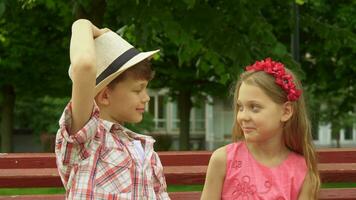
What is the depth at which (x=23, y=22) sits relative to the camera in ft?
48.3

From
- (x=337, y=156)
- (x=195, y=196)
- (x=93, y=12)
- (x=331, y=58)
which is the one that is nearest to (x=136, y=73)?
(x=195, y=196)

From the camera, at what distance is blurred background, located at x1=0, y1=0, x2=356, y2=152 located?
272 inches

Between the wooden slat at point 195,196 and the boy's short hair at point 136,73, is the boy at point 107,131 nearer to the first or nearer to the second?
the boy's short hair at point 136,73

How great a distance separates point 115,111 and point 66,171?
272mm

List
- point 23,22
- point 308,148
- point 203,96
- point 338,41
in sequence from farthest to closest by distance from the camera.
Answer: point 203,96 → point 23,22 → point 338,41 → point 308,148

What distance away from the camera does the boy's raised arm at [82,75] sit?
2.35m

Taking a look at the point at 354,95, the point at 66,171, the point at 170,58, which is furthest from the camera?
the point at 170,58

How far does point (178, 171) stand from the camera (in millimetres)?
3408

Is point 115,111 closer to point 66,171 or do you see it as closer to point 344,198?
point 66,171

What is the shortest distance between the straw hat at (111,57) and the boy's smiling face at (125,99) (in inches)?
2.0

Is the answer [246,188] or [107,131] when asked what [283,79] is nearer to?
[246,188]

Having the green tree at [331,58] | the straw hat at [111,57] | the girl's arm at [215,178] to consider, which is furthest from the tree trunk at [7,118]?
the straw hat at [111,57]

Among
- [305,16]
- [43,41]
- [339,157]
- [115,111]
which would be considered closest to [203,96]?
[43,41]

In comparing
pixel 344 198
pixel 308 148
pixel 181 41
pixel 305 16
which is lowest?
pixel 344 198
